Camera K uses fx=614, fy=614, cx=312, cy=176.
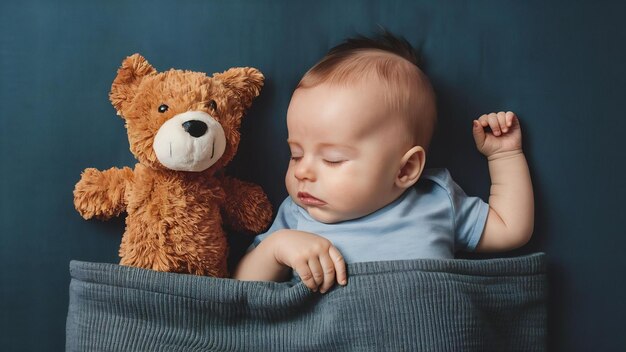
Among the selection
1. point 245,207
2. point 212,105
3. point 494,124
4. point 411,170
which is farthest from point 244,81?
point 494,124

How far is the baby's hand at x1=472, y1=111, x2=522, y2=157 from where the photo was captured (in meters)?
1.08

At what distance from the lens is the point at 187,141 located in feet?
2.88

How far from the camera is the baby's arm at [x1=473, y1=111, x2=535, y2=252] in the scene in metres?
1.06

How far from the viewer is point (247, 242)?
3.59ft

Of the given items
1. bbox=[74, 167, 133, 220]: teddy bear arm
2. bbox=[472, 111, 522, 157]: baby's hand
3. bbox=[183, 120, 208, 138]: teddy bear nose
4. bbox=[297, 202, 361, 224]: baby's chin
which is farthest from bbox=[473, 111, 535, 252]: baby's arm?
bbox=[74, 167, 133, 220]: teddy bear arm

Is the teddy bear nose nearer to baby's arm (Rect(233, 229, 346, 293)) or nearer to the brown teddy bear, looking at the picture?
the brown teddy bear

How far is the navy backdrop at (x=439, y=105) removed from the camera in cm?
105

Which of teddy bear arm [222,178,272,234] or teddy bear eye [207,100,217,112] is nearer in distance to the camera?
teddy bear eye [207,100,217,112]

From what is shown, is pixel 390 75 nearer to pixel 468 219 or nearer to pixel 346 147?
pixel 346 147

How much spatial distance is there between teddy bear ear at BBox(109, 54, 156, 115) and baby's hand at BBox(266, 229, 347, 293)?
336 millimetres

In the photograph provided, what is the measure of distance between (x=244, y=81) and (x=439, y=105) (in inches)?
13.9

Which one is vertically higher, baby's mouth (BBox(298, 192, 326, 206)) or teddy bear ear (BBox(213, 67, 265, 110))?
teddy bear ear (BBox(213, 67, 265, 110))

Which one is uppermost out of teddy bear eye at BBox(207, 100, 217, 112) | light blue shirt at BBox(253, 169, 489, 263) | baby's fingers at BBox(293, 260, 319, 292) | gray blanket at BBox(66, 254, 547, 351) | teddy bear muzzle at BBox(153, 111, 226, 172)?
teddy bear eye at BBox(207, 100, 217, 112)

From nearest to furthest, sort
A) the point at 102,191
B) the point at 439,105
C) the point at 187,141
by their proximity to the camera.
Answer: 1. the point at 187,141
2. the point at 102,191
3. the point at 439,105
